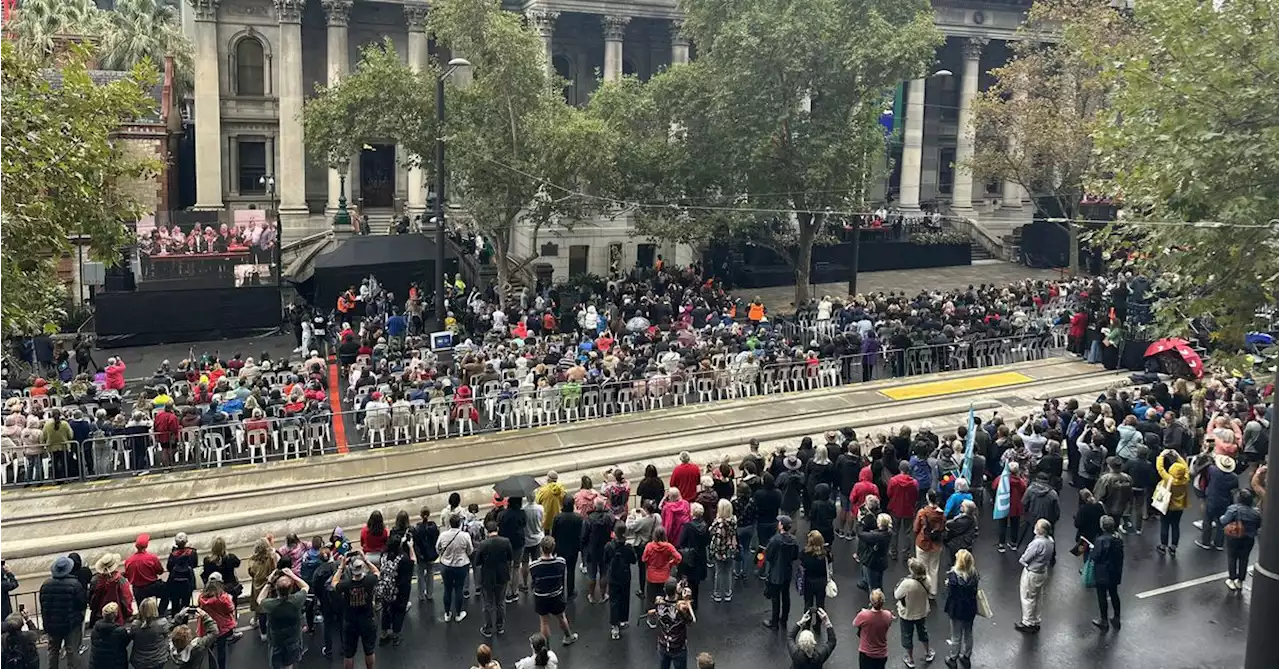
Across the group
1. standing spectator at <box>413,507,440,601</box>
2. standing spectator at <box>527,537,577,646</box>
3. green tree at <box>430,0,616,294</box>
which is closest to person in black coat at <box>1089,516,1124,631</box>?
standing spectator at <box>527,537,577,646</box>

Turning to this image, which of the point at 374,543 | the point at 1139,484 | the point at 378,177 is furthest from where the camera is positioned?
the point at 378,177

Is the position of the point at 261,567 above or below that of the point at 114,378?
below

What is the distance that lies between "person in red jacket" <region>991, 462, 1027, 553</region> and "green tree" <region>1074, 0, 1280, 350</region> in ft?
10.7

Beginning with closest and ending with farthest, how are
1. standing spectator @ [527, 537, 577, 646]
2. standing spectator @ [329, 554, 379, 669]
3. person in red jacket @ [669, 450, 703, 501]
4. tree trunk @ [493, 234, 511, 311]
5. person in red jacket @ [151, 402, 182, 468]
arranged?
standing spectator @ [329, 554, 379, 669] → standing spectator @ [527, 537, 577, 646] → person in red jacket @ [669, 450, 703, 501] → person in red jacket @ [151, 402, 182, 468] → tree trunk @ [493, 234, 511, 311]

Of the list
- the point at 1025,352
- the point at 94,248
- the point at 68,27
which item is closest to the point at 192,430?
the point at 94,248

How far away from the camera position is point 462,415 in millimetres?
20875

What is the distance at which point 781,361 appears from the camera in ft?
79.2

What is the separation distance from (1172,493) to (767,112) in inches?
760

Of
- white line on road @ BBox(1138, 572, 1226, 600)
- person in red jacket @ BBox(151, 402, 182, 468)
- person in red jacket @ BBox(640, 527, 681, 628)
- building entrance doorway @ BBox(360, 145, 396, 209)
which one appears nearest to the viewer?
person in red jacket @ BBox(640, 527, 681, 628)

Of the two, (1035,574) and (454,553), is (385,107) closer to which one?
(454,553)

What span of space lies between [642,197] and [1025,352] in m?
12.6

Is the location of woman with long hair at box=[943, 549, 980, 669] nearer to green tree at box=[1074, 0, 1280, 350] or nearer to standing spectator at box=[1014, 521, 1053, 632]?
standing spectator at box=[1014, 521, 1053, 632]

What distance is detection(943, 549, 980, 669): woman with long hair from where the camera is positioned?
11.3 meters

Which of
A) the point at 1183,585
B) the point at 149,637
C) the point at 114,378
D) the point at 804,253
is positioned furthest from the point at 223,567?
the point at 804,253
